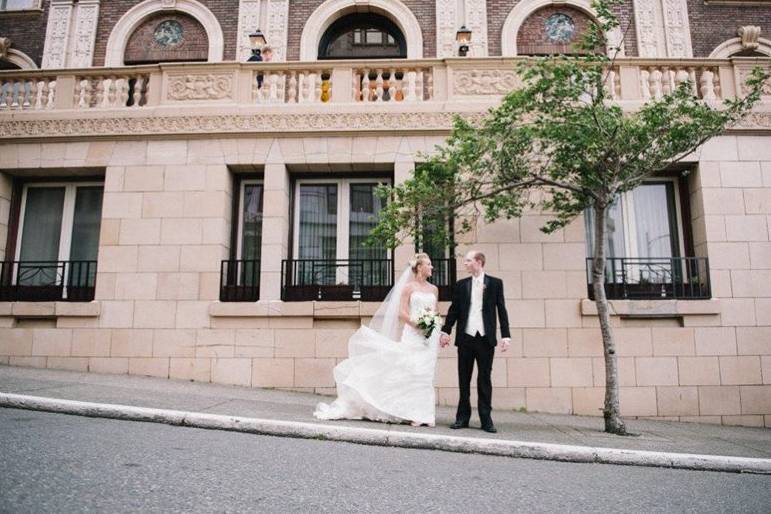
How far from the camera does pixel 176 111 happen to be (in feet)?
36.0

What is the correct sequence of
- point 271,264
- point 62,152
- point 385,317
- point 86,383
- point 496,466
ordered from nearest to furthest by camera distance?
point 496,466 → point 385,317 → point 86,383 → point 271,264 → point 62,152

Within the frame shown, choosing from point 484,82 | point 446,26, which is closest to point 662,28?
point 446,26

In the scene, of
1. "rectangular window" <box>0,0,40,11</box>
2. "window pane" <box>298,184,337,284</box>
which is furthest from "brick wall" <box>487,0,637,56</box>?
"rectangular window" <box>0,0,40,11</box>

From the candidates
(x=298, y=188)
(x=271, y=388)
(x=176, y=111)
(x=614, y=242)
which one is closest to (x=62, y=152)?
(x=176, y=111)

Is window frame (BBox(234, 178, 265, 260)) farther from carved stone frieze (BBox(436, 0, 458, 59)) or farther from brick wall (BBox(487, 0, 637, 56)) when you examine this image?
brick wall (BBox(487, 0, 637, 56))

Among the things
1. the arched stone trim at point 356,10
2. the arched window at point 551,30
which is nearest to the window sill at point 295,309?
the arched stone trim at point 356,10

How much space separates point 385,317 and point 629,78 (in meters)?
7.14

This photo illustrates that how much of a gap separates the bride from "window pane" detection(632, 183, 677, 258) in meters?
5.57

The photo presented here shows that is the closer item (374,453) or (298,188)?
(374,453)

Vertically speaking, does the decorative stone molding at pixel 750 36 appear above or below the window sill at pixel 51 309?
above

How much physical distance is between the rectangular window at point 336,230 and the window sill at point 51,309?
12.8 feet

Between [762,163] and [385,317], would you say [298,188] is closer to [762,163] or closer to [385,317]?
[385,317]

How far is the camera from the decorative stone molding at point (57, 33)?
1468cm

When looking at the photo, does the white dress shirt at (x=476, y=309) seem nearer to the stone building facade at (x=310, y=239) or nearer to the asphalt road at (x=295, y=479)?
the asphalt road at (x=295, y=479)
